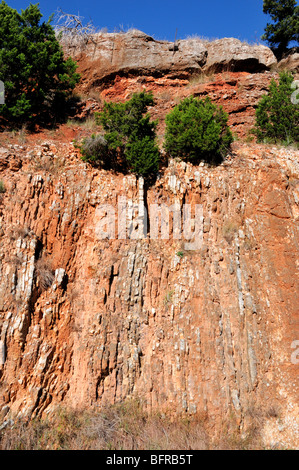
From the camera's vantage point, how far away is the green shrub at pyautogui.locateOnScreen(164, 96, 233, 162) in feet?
29.1

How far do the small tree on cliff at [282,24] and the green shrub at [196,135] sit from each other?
10.8 metres

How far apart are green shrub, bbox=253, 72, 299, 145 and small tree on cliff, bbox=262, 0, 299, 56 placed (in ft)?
24.5

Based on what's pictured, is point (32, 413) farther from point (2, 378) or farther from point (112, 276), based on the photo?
point (112, 276)

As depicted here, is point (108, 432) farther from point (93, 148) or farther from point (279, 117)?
point (279, 117)

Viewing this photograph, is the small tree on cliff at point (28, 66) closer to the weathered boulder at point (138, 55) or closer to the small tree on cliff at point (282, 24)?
the weathered boulder at point (138, 55)

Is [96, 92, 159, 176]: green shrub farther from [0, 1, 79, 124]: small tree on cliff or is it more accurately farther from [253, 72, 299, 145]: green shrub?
[253, 72, 299, 145]: green shrub

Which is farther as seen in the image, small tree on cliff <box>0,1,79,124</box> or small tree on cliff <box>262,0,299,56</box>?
small tree on cliff <box>262,0,299,56</box>

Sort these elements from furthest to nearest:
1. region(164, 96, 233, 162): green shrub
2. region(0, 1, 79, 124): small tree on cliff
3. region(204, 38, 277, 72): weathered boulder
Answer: region(204, 38, 277, 72): weathered boulder → region(0, 1, 79, 124): small tree on cliff → region(164, 96, 233, 162): green shrub

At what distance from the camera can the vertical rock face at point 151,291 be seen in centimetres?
651

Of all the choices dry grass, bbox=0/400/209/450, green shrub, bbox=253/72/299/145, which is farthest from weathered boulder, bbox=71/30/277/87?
dry grass, bbox=0/400/209/450

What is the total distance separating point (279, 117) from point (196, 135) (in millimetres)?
3890

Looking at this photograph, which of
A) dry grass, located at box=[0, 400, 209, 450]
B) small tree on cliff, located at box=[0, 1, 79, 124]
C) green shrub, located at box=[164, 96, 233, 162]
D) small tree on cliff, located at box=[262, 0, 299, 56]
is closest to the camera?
dry grass, located at box=[0, 400, 209, 450]
